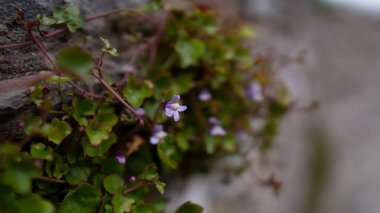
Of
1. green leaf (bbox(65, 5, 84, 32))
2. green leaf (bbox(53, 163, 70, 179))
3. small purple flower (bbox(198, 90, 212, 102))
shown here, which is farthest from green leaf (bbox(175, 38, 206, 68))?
green leaf (bbox(53, 163, 70, 179))

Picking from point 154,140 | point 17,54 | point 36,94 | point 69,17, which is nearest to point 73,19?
point 69,17

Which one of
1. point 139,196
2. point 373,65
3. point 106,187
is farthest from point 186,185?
point 373,65

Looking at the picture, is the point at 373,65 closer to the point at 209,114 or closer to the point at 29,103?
the point at 209,114

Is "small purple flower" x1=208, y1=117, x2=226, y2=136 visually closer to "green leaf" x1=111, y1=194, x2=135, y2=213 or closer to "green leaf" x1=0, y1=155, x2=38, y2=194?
"green leaf" x1=111, y1=194, x2=135, y2=213

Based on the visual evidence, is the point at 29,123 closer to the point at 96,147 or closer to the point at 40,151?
the point at 40,151

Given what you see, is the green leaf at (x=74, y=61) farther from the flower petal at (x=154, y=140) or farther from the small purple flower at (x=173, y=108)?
the flower petal at (x=154, y=140)

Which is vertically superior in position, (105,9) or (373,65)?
(373,65)

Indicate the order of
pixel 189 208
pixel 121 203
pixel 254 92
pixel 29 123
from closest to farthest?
pixel 29 123, pixel 121 203, pixel 189 208, pixel 254 92
